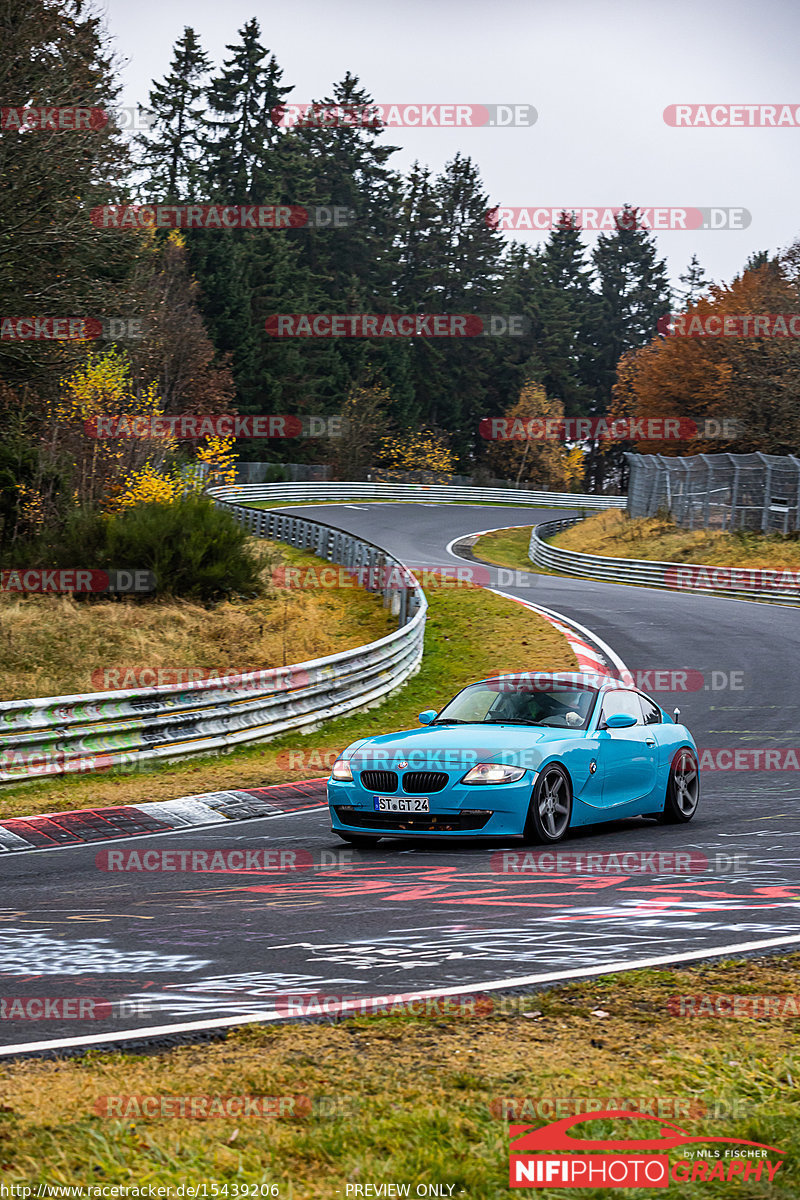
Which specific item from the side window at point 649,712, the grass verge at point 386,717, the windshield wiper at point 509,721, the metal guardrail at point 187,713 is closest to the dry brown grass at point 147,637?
the grass verge at point 386,717

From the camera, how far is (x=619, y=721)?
10742 mm

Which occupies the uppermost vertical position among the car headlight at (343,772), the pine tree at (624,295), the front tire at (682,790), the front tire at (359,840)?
the pine tree at (624,295)

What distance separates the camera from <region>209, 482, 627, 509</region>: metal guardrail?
6334 cm

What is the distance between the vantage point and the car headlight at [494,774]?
9602mm

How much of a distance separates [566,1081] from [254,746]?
12296 mm

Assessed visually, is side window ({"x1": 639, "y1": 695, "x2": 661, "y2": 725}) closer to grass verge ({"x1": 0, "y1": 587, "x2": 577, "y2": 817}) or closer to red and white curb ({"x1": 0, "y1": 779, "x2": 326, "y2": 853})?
red and white curb ({"x1": 0, "y1": 779, "x2": 326, "y2": 853})

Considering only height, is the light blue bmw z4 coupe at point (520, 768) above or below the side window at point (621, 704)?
below

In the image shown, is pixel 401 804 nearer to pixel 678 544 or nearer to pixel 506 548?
pixel 678 544

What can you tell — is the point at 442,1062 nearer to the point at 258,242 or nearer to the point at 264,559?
the point at 264,559

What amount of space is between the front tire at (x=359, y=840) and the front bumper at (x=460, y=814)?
0.74ft

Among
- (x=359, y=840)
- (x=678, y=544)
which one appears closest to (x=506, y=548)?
(x=678, y=544)

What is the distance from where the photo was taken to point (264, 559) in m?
27.4

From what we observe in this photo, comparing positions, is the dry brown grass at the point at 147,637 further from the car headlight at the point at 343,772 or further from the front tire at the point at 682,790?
the front tire at the point at 682,790

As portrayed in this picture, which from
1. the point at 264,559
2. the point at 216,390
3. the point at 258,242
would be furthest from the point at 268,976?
the point at 258,242
